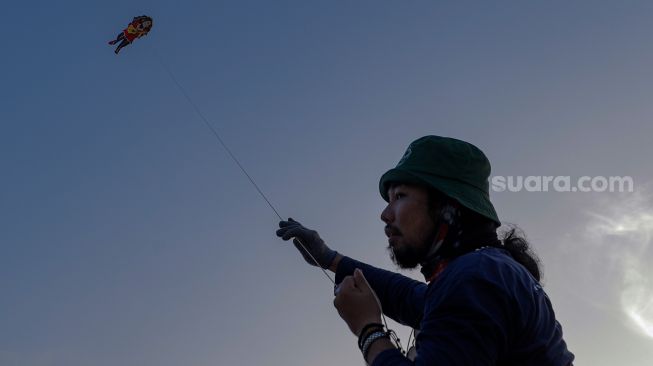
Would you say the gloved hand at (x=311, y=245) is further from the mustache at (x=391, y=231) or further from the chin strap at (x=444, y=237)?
the chin strap at (x=444, y=237)

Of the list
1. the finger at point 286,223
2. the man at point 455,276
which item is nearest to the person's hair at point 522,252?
the man at point 455,276

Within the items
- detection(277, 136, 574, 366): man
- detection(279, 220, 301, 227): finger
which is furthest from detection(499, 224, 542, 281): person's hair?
A: detection(279, 220, 301, 227): finger

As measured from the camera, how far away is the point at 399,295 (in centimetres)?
643

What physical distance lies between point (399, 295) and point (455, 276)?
8.59ft

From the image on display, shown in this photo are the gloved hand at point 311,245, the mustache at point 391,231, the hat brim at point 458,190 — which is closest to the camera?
the hat brim at point 458,190

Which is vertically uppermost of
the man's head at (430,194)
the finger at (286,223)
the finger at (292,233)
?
the finger at (286,223)

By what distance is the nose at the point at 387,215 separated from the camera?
468cm

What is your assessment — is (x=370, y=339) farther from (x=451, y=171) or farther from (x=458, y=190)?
(x=451, y=171)

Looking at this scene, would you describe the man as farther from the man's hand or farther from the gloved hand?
the gloved hand

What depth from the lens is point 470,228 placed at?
4.58 meters

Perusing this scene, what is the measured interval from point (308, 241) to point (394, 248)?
9.61ft

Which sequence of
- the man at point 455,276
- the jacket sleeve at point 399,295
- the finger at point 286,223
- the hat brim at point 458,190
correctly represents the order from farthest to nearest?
1. the finger at point 286,223
2. the jacket sleeve at point 399,295
3. the hat brim at point 458,190
4. the man at point 455,276

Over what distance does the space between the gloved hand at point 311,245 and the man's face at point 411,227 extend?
281cm

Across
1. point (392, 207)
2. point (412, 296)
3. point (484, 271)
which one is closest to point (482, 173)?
point (392, 207)
